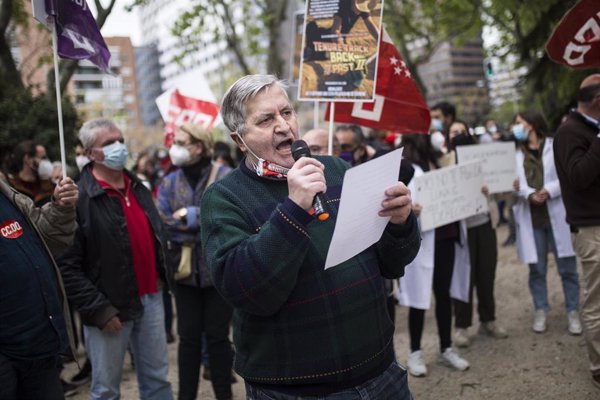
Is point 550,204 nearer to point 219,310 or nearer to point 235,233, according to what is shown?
point 219,310

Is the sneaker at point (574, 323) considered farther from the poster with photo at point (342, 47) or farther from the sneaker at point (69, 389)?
the sneaker at point (69, 389)

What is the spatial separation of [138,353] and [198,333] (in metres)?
0.60

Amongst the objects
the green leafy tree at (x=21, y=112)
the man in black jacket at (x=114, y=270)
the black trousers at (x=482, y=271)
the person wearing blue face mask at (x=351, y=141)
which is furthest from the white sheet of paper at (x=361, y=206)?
the green leafy tree at (x=21, y=112)

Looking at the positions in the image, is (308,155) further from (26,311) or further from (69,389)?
(69,389)

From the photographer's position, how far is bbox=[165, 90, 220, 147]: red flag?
22.0 feet

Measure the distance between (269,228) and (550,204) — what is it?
467 cm

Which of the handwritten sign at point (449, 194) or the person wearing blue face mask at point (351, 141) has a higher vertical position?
the person wearing blue face mask at point (351, 141)

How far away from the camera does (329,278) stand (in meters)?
2.05

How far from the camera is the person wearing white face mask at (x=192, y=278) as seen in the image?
4.38m

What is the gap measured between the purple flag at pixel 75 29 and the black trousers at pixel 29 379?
1843 millimetres

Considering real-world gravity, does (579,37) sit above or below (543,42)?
below

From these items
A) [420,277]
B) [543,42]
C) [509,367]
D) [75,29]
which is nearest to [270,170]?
[75,29]

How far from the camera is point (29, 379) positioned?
2754 millimetres

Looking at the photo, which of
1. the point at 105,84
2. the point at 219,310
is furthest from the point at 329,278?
the point at 105,84
